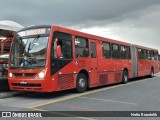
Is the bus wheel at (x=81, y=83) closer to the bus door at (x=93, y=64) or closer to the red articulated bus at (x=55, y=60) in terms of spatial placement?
the red articulated bus at (x=55, y=60)

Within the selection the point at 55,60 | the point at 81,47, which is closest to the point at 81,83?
the point at 81,47

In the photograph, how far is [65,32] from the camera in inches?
502

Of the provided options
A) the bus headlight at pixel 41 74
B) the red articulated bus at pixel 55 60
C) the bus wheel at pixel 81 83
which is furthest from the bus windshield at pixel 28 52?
the bus wheel at pixel 81 83

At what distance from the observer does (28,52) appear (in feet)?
39.2

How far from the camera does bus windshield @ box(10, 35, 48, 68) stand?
1157 cm

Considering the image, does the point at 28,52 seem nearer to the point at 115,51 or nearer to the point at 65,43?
the point at 65,43

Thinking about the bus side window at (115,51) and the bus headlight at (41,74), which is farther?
the bus side window at (115,51)

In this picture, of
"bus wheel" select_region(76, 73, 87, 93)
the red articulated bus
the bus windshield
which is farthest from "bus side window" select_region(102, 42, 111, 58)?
the bus windshield

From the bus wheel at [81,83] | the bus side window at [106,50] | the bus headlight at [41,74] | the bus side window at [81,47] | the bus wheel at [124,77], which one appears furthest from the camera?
the bus wheel at [124,77]

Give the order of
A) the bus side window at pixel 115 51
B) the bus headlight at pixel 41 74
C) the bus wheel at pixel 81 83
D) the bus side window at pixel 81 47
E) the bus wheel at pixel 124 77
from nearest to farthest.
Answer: the bus headlight at pixel 41 74 → the bus wheel at pixel 81 83 → the bus side window at pixel 81 47 → the bus side window at pixel 115 51 → the bus wheel at pixel 124 77

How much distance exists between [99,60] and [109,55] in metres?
1.80

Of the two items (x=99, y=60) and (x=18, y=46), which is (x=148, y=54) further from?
(x=18, y=46)

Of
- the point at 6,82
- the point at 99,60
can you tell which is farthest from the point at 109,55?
the point at 6,82

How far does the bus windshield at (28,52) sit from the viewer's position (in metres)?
11.6
